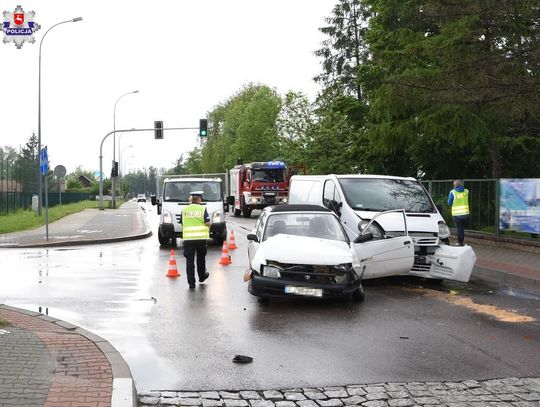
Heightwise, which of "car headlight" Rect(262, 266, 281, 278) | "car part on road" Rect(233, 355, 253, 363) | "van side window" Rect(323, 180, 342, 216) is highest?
"van side window" Rect(323, 180, 342, 216)

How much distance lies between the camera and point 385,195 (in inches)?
505

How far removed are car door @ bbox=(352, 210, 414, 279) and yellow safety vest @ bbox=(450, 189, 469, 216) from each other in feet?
19.9

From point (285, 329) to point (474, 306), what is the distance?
3.28 metres

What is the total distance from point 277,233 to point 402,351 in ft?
13.0

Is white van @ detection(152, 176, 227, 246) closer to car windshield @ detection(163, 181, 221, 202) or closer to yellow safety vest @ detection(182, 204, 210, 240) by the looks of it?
car windshield @ detection(163, 181, 221, 202)

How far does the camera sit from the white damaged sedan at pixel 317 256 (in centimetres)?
905

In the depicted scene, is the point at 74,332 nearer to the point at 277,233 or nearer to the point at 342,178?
the point at 277,233

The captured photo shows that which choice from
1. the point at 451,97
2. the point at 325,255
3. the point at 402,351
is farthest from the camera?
the point at 451,97

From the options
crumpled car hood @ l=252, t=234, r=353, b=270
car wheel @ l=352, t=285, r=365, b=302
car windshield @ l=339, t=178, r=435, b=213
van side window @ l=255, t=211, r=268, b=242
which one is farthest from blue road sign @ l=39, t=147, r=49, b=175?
car wheel @ l=352, t=285, r=365, b=302

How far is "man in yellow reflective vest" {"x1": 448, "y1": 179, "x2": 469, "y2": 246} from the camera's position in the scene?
16109 millimetres

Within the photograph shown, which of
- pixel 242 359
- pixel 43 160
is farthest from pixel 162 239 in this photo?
pixel 242 359

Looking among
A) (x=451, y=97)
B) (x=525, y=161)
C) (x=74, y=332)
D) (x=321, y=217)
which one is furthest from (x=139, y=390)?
(x=525, y=161)

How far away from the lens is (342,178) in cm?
1335

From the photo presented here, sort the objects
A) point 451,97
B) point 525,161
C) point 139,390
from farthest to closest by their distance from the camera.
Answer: point 525,161, point 451,97, point 139,390
